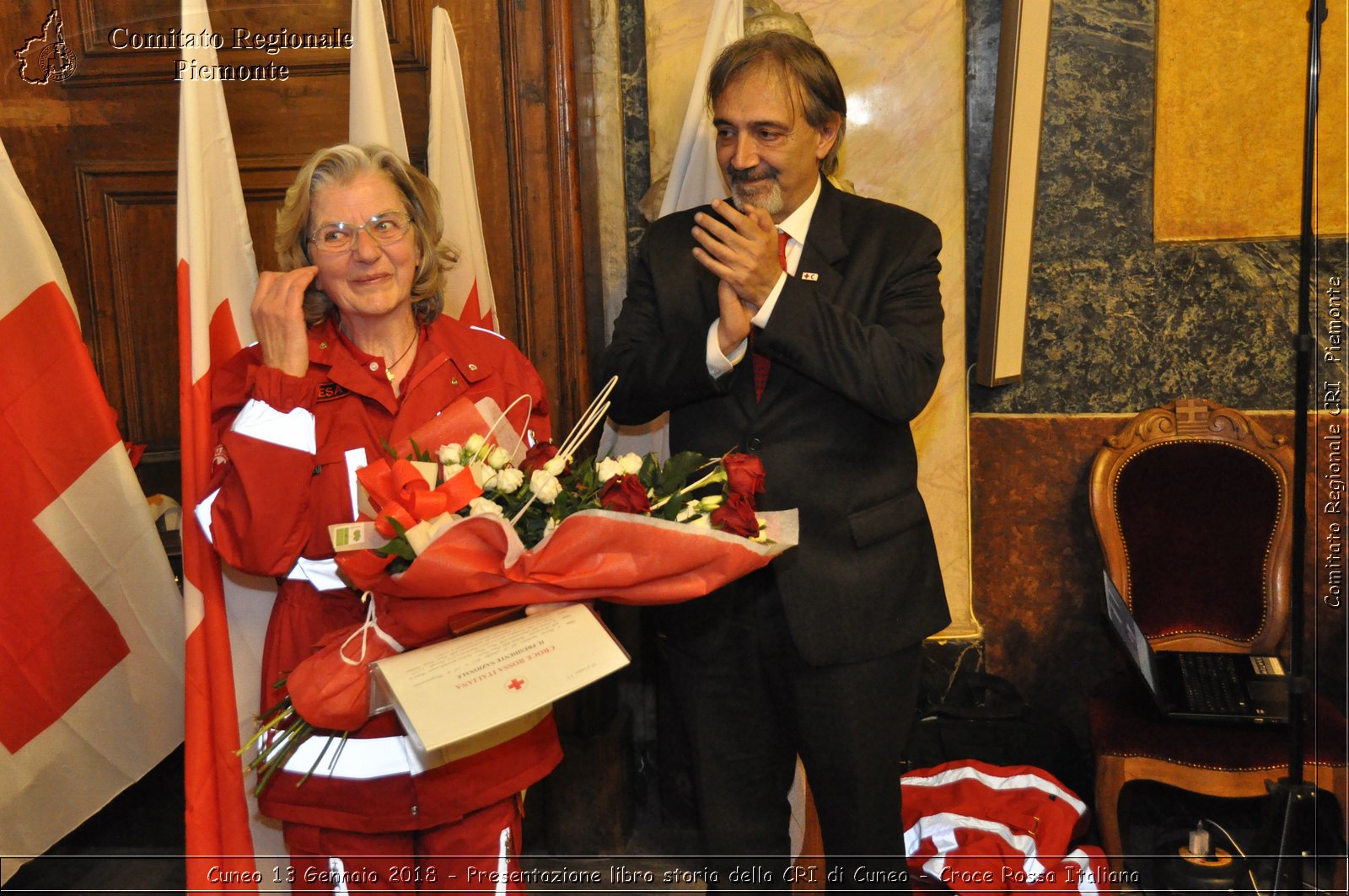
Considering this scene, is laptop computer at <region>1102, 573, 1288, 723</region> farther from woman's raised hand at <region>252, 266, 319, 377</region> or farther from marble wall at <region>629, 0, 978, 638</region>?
woman's raised hand at <region>252, 266, 319, 377</region>

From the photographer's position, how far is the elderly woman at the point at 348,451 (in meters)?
1.78

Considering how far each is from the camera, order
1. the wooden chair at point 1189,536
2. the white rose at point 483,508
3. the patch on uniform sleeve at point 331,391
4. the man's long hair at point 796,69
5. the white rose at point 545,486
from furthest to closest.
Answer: the wooden chair at point 1189,536 < the man's long hair at point 796,69 < the patch on uniform sleeve at point 331,391 < the white rose at point 545,486 < the white rose at point 483,508

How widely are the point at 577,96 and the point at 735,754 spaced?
186 cm

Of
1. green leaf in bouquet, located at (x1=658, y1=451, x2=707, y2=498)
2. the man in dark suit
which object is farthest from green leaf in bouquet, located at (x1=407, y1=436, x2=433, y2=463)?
the man in dark suit

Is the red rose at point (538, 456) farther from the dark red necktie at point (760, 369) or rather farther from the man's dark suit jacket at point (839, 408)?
the dark red necktie at point (760, 369)

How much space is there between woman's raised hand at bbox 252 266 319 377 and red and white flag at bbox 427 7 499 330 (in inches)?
31.1

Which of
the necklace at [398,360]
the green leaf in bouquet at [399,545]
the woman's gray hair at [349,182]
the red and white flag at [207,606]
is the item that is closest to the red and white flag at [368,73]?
the red and white flag at [207,606]

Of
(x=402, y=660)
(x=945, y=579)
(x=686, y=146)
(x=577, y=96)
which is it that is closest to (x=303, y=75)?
(x=577, y=96)

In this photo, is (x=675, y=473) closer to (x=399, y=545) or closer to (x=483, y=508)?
(x=483, y=508)

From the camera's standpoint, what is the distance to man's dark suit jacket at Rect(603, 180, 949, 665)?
1935mm

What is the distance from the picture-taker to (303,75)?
2904 millimetres

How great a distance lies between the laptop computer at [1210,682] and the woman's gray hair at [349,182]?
1.93 meters

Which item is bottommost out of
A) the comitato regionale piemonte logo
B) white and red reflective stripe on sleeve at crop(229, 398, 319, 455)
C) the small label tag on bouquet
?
the small label tag on bouquet

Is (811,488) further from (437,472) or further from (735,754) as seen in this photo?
(437,472)
